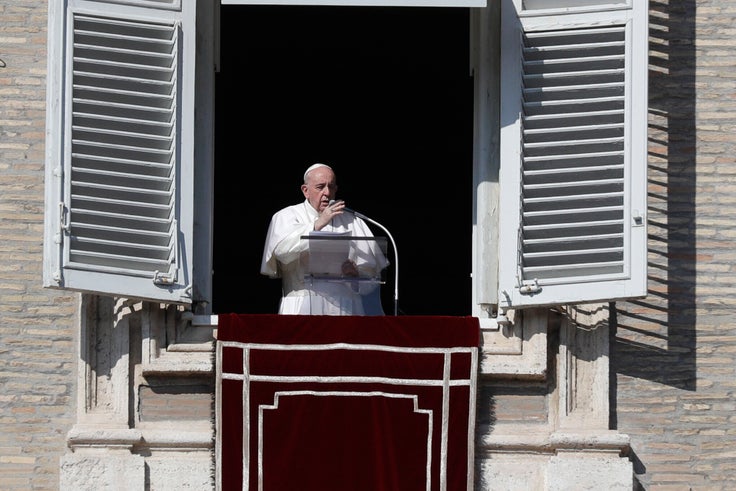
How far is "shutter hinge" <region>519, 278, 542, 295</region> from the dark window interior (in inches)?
148

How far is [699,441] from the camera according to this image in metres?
10.7

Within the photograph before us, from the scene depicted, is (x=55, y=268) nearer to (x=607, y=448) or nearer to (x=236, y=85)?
(x=607, y=448)

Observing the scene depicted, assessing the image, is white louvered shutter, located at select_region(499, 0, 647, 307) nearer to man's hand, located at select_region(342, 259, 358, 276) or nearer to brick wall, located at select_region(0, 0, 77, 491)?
man's hand, located at select_region(342, 259, 358, 276)

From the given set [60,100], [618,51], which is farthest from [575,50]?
[60,100]

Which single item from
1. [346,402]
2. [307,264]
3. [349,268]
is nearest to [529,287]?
[349,268]

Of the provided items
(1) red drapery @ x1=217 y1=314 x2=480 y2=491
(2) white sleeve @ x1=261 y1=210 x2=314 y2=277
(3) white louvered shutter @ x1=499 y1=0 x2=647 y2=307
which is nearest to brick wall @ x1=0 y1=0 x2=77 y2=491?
(1) red drapery @ x1=217 y1=314 x2=480 y2=491

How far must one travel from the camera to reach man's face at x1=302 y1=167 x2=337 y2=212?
444 inches

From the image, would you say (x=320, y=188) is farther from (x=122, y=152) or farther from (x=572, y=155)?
(x=572, y=155)

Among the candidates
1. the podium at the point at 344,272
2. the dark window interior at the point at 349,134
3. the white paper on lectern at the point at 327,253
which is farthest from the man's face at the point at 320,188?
the dark window interior at the point at 349,134

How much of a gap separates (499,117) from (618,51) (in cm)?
64

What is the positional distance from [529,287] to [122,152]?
1897 millimetres

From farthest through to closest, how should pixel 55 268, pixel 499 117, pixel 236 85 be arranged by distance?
pixel 236 85 < pixel 499 117 < pixel 55 268

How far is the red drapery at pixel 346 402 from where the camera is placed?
10.2 m

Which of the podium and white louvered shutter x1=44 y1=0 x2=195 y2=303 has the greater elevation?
white louvered shutter x1=44 y1=0 x2=195 y2=303
